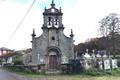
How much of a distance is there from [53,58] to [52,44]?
2545 mm

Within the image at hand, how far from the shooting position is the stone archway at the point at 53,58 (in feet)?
172

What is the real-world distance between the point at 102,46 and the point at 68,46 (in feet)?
32.0

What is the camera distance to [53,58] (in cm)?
5291

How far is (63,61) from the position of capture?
5250 centimetres

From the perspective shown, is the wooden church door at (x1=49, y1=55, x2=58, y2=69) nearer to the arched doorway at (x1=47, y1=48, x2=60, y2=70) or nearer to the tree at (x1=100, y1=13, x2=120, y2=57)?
the arched doorway at (x1=47, y1=48, x2=60, y2=70)

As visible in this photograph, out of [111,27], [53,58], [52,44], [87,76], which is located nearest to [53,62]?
[53,58]

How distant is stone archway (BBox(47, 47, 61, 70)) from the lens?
5250cm

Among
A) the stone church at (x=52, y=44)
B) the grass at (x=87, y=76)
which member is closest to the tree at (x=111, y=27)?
the stone church at (x=52, y=44)

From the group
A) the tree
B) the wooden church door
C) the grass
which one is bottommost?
the grass

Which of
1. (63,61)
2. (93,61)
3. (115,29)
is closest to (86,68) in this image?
(93,61)

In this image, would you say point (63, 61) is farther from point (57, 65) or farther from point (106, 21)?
point (106, 21)

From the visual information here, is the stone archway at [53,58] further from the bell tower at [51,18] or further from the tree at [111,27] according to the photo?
the tree at [111,27]

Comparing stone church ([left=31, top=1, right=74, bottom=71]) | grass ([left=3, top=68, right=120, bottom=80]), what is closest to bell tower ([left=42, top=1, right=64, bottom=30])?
stone church ([left=31, top=1, right=74, bottom=71])

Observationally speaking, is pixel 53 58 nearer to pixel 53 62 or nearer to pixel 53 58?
pixel 53 58
